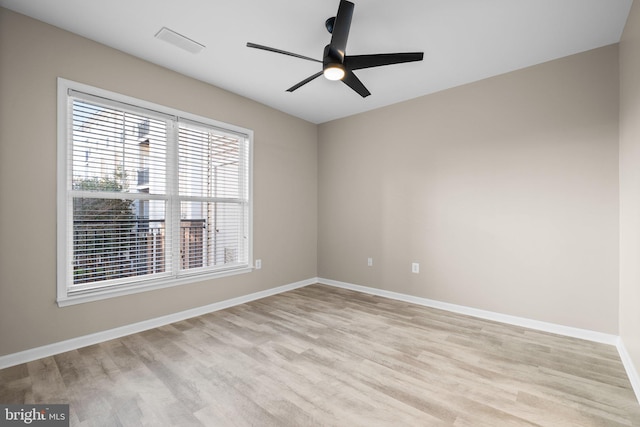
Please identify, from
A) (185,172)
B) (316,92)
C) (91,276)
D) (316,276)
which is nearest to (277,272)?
(316,276)

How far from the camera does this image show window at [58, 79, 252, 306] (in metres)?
2.54

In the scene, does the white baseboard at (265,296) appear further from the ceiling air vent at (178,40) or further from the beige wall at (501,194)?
the ceiling air vent at (178,40)

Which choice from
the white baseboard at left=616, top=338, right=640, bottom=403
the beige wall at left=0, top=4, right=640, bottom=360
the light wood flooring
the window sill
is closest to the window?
the window sill

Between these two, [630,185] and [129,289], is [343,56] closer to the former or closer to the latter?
[630,185]

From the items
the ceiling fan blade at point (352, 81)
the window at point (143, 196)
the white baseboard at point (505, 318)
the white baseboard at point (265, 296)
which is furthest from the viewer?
the white baseboard at point (505, 318)

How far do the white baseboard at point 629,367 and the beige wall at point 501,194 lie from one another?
0.22m

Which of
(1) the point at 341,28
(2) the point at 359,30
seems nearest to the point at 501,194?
(2) the point at 359,30

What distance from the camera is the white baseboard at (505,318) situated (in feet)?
8.80

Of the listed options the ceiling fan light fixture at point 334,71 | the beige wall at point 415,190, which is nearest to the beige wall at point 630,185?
the beige wall at point 415,190

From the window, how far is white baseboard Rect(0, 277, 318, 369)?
35cm

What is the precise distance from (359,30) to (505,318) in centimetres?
324

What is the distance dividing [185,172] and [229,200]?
25.3 inches

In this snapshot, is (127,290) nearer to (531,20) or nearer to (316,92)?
(316,92)

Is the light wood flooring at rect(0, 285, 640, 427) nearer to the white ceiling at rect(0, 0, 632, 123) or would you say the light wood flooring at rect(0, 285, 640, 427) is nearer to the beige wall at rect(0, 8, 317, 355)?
the beige wall at rect(0, 8, 317, 355)
